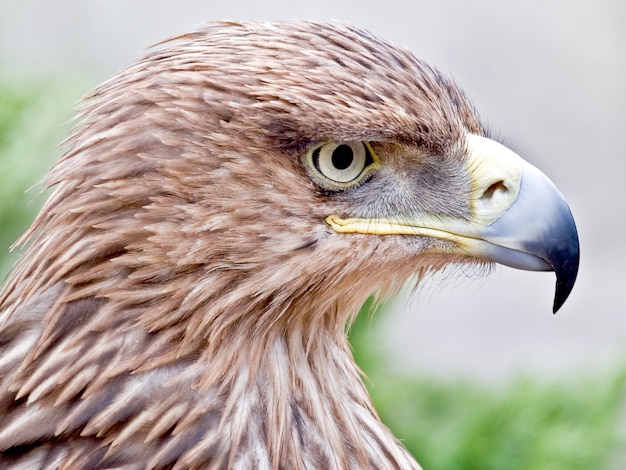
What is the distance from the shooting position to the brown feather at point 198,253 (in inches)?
76.7

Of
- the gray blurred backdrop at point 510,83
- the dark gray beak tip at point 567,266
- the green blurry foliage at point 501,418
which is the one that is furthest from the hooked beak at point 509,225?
the gray blurred backdrop at point 510,83

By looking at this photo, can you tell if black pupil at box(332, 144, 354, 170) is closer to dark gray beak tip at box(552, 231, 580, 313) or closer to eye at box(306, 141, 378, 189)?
eye at box(306, 141, 378, 189)

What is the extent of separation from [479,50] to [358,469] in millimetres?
5567

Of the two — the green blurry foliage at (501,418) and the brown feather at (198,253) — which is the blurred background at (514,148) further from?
the brown feather at (198,253)

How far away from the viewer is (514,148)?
8.23 ft

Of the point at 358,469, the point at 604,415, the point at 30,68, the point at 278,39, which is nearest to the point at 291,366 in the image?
the point at 358,469

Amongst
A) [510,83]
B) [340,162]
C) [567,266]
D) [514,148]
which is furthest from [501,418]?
[510,83]

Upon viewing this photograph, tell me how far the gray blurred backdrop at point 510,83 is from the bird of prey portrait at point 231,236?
10.4 ft

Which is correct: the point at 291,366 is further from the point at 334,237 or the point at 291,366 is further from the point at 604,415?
the point at 604,415

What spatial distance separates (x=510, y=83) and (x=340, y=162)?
5.40 meters

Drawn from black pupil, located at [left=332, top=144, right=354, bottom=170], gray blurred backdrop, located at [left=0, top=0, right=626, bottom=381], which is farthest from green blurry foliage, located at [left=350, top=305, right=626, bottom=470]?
black pupil, located at [left=332, top=144, right=354, bottom=170]

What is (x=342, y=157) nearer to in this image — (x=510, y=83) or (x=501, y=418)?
(x=501, y=418)

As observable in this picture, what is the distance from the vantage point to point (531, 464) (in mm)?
3625

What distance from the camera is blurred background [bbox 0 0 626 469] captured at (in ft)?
12.5
